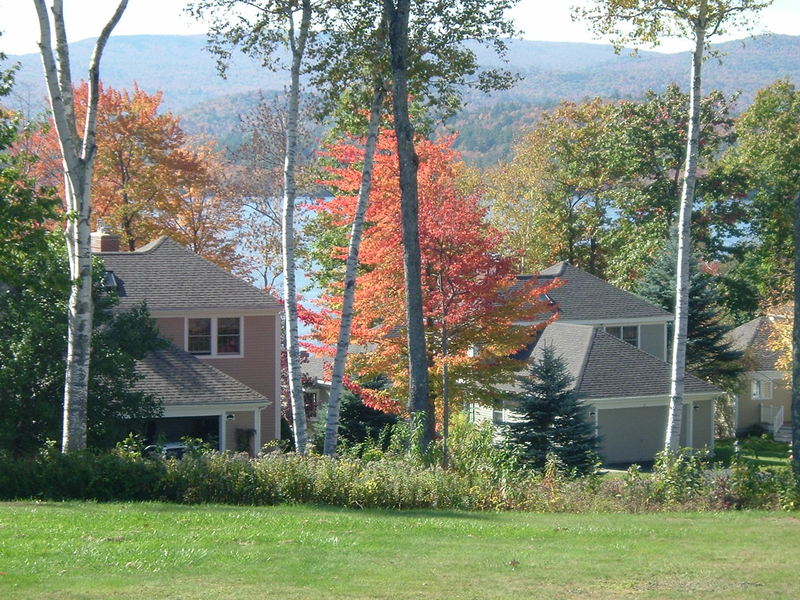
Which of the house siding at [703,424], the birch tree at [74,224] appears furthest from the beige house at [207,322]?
the house siding at [703,424]

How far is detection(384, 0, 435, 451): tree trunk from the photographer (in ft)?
66.1

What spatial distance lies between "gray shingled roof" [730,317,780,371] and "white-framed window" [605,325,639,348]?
5.04 meters

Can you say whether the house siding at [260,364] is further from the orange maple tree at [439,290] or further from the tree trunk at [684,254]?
the tree trunk at [684,254]

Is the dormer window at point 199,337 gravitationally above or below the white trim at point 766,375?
above

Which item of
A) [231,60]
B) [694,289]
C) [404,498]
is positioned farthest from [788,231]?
[404,498]

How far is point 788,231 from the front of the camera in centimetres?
4856

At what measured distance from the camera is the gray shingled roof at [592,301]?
38.0 meters

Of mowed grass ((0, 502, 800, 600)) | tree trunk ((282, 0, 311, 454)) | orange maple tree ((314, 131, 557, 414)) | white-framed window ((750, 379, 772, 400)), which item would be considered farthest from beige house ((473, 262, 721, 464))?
mowed grass ((0, 502, 800, 600))

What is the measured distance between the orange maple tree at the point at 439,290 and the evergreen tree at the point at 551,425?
125 centimetres

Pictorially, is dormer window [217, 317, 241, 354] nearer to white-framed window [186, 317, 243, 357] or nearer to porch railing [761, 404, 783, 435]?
white-framed window [186, 317, 243, 357]

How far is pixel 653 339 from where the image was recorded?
3938 cm

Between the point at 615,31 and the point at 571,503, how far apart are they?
10.0 metres

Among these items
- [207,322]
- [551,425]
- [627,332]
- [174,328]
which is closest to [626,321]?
[627,332]

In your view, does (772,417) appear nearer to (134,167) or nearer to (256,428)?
(256,428)
